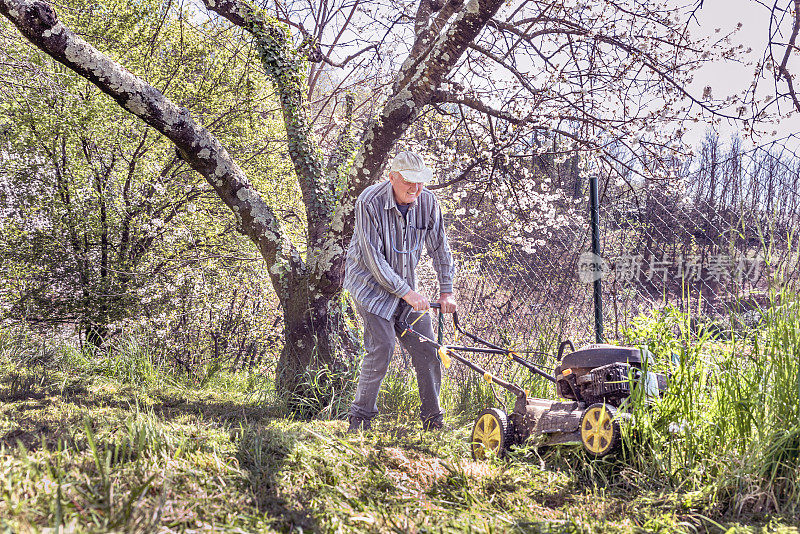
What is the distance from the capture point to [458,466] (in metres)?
2.70

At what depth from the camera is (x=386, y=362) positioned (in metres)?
3.63

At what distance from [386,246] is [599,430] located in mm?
1658

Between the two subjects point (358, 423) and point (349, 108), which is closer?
point (358, 423)

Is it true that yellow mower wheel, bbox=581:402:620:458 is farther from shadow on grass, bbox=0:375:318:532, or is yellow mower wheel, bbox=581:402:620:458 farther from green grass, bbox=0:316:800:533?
shadow on grass, bbox=0:375:318:532

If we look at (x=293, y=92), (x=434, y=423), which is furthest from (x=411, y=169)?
(x=293, y=92)

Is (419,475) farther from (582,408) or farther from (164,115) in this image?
(164,115)

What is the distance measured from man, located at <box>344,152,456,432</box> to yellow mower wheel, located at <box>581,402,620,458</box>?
3.45 feet

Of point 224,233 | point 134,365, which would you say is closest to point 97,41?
point 224,233

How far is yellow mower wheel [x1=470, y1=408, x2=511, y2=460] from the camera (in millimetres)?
3113

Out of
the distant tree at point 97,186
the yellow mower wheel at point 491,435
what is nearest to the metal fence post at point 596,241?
the yellow mower wheel at point 491,435

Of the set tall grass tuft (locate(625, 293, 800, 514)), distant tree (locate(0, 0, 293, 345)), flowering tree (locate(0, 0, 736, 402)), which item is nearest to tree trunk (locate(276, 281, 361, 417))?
flowering tree (locate(0, 0, 736, 402))

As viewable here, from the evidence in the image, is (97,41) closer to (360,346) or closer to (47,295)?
(47,295)

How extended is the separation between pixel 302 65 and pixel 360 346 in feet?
8.53

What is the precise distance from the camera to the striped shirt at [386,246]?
3480mm
